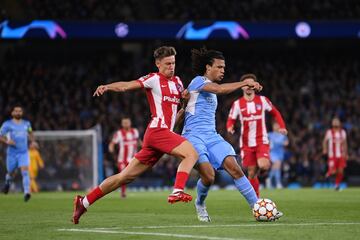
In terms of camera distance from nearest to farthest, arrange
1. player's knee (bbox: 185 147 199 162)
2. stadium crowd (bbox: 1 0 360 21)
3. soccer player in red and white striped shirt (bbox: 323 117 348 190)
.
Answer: player's knee (bbox: 185 147 199 162)
soccer player in red and white striped shirt (bbox: 323 117 348 190)
stadium crowd (bbox: 1 0 360 21)

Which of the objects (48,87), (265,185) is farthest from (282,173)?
(48,87)

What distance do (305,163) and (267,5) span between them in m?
8.17

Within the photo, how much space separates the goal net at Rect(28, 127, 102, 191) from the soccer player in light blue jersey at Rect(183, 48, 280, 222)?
18.3 metres

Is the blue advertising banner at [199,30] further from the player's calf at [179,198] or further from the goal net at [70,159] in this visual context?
the player's calf at [179,198]

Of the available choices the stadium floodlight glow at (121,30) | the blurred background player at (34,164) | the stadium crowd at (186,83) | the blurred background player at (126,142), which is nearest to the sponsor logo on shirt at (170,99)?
the blurred background player at (126,142)

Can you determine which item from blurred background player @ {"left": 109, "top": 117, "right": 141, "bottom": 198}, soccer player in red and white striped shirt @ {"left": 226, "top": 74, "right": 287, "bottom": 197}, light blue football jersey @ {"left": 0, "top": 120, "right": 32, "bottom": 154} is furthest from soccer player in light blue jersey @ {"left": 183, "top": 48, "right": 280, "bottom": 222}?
blurred background player @ {"left": 109, "top": 117, "right": 141, "bottom": 198}

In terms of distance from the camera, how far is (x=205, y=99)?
12.0 metres

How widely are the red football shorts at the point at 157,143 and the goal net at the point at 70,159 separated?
1881cm

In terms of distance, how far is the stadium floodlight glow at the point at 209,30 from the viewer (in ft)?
115

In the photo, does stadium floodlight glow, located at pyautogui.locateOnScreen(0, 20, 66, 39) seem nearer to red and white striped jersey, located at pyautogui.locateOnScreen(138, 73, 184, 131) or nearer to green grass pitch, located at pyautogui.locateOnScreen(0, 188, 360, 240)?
green grass pitch, located at pyautogui.locateOnScreen(0, 188, 360, 240)

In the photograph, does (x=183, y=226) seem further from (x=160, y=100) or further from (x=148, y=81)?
(x=148, y=81)

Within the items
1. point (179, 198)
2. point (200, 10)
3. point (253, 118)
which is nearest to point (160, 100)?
point (179, 198)

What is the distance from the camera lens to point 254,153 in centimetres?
1730

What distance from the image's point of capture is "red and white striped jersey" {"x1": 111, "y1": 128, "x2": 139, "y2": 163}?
24.2 metres
